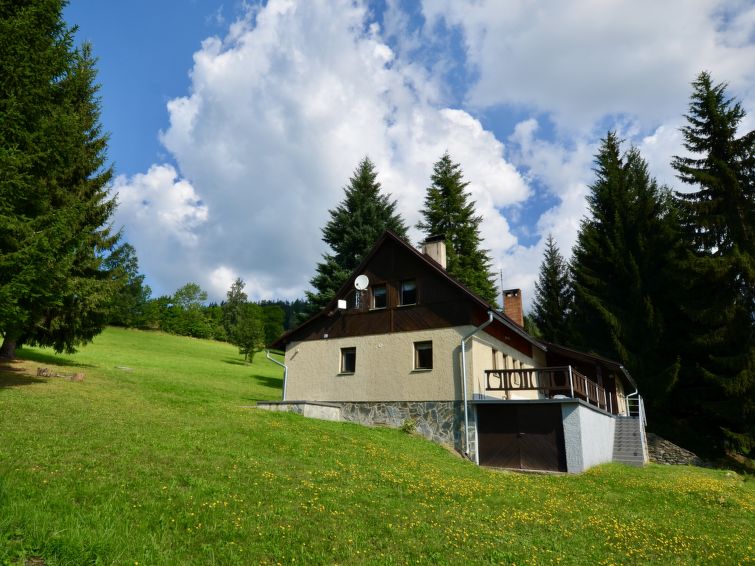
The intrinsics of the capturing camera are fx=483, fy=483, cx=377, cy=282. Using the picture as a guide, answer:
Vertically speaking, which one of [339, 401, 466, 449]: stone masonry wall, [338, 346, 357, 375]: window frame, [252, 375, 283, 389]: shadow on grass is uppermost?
[338, 346, 357, 375]: window frame

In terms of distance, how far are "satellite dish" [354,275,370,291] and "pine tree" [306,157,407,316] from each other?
13217mm

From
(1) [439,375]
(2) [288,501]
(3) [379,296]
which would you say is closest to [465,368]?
(1) [439,375]

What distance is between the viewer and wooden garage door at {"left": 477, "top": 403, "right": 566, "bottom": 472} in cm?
1672

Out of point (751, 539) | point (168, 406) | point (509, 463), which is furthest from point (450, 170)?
point (751, 539)

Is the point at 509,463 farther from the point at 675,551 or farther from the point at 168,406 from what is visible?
the point at 168,406

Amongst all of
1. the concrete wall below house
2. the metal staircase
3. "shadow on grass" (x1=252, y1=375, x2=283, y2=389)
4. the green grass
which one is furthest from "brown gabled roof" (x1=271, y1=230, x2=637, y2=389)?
"shadow on grass" (x1=252, y1=375, x2=283, y2=389)

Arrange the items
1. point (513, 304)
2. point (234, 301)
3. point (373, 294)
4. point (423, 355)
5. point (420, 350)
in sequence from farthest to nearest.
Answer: point (234, 301) → point (513, 304) → point (373, 294) → point (420, 350) → point (423, 355)

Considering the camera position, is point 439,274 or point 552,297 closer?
point 439,274

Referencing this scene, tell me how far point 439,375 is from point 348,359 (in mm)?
4724

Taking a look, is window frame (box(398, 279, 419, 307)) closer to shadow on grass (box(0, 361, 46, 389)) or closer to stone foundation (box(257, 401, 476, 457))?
stone foundation (box(257, 401, 476, 457))

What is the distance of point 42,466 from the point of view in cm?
778

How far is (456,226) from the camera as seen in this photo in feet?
131

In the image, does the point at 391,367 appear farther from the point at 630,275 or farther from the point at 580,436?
the point at 630,275

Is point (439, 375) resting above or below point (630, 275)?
below
